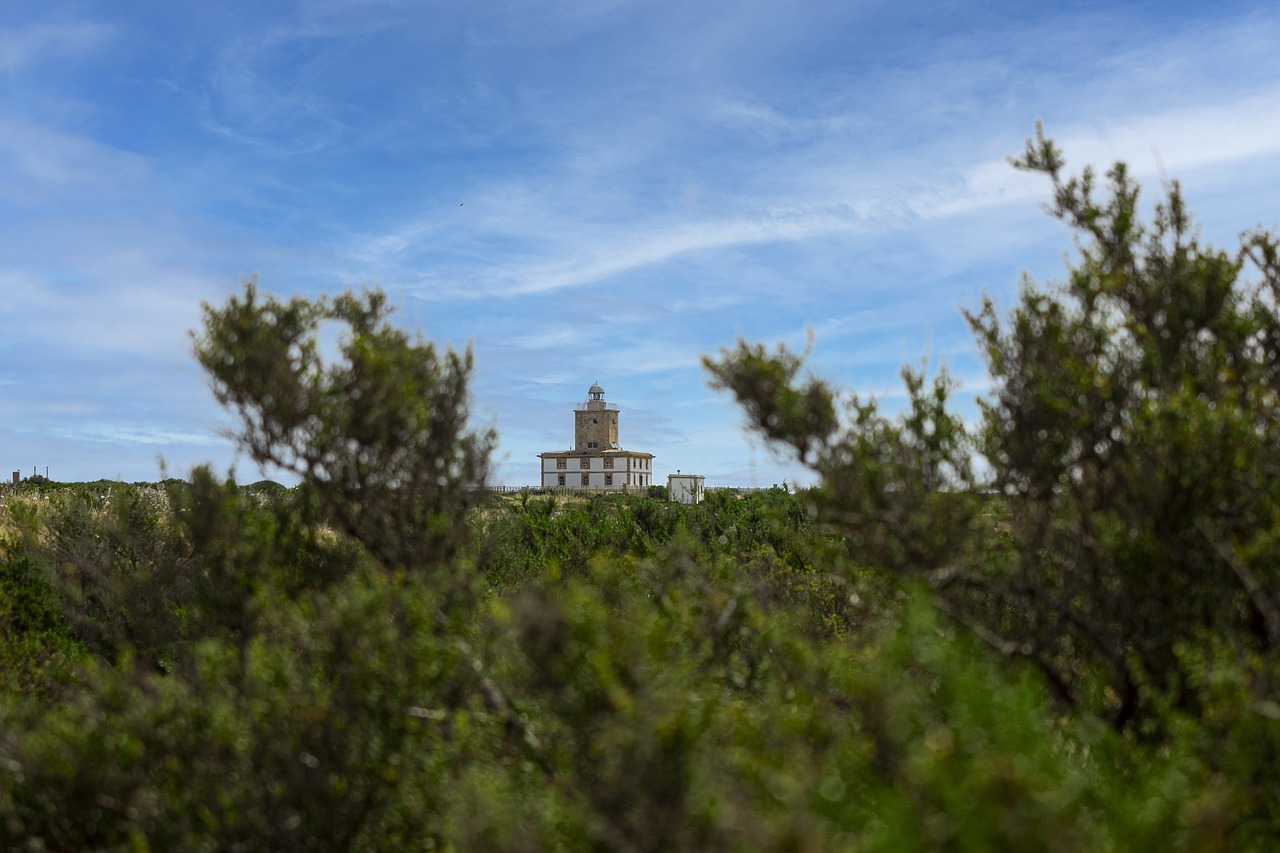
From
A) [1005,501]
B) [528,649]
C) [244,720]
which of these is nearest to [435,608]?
[244,720]

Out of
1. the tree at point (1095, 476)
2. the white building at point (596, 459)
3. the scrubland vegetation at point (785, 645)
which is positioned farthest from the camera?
the white building at point (596, 459)

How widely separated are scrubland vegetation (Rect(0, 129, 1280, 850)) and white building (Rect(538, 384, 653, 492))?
78.7 metres

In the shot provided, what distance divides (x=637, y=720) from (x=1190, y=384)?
4.53 m

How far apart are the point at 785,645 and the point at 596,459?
293 feet

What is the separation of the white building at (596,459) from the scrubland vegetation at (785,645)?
78.7 metres

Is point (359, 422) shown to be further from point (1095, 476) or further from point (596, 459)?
point (596, 459)

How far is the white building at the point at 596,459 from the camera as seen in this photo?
9338 centimetres

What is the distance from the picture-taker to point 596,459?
94.8m

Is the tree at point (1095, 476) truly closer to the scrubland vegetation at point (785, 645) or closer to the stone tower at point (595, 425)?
the scrubland vegetation at point (785, 645)

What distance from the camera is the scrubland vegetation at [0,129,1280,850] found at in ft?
12.5

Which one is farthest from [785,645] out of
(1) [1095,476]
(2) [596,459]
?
(2) [596,459]

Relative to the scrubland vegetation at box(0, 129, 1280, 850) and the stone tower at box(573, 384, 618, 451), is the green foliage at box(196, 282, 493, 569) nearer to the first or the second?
the scrubland vegetation at box(0, 129, 1280, 850)

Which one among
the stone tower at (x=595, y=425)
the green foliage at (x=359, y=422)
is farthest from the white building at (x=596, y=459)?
the green foliage at (x=359, y=422)

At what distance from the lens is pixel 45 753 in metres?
5.48
